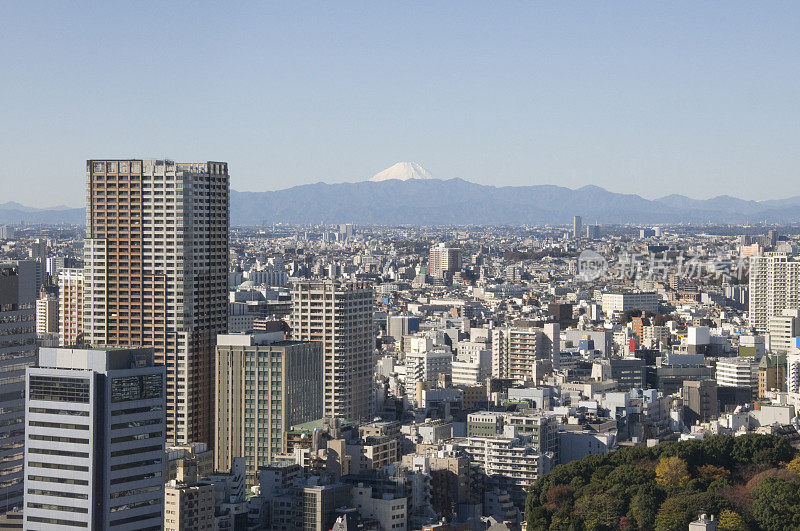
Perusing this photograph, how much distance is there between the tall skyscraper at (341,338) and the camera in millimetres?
31828

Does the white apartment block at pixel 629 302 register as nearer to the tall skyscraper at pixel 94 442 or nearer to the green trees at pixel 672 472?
the green trees at pixel 672 472

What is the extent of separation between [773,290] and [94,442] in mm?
39772

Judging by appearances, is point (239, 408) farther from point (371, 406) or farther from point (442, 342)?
point (442, 342)

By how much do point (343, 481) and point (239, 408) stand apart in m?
4.53

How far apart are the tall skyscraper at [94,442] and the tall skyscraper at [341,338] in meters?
13.4

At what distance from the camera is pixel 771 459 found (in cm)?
2281

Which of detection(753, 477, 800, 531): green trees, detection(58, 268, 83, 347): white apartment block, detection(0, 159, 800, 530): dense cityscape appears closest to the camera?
detection(0, 159, 800, 530): dense cityscape

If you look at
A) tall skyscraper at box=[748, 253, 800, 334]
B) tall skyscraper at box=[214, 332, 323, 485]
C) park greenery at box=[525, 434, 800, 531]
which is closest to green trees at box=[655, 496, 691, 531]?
park greenery at box=[525, 434, 800, 531]

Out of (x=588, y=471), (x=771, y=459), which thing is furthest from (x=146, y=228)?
(x=771, y=459)

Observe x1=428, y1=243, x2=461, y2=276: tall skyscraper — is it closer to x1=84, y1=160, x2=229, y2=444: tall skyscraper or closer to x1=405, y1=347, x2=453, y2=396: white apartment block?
x1=405, y1=347, x2=453, y2=396: white apartment block

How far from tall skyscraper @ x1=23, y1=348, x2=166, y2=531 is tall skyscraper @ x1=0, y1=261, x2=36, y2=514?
177 inches

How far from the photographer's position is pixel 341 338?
106 ft

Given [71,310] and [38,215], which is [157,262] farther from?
[38,215]

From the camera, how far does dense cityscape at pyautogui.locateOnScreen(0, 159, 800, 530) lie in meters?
18.1
